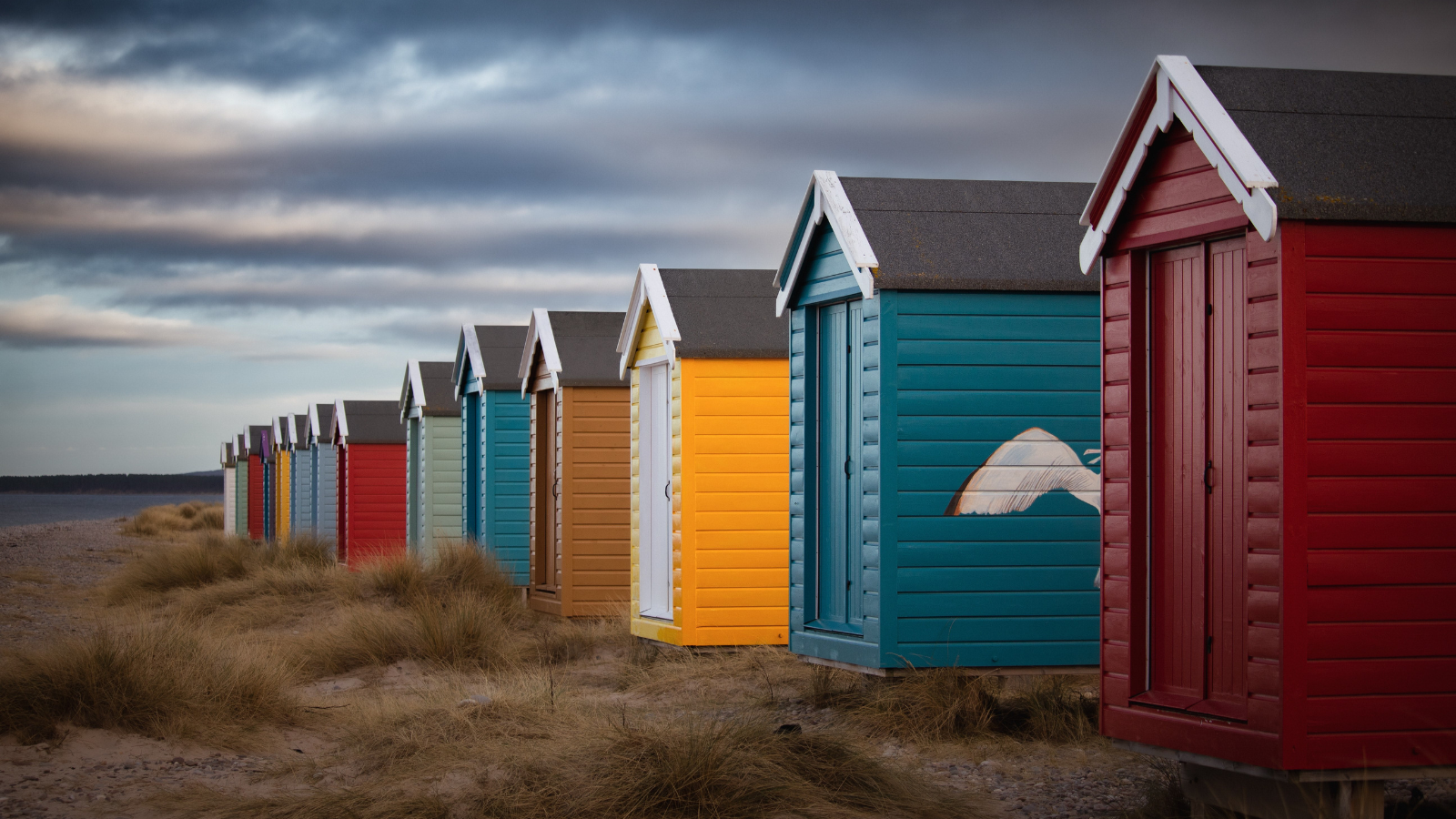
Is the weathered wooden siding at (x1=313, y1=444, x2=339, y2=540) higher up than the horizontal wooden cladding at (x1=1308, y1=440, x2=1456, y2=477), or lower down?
lower down

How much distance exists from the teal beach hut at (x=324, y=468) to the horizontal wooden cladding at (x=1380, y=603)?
2334 cm

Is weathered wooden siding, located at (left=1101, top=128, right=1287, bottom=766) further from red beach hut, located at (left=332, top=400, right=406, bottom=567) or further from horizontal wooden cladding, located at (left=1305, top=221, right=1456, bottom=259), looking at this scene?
red beach hut, located at (left=332, top=400, right=406, bottom=567)

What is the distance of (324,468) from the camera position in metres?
27.9

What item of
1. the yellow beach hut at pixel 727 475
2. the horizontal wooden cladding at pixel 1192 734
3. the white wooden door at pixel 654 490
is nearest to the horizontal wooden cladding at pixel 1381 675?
the horizontal wooden cladding at pixel 1192 734

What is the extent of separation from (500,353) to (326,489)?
38.0ft

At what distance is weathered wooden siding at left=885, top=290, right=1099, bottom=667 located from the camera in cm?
877

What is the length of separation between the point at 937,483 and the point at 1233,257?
338cm

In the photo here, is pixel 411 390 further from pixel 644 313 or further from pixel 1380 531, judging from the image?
pixel 1380 531

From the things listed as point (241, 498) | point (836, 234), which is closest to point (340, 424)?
point (836, 234)

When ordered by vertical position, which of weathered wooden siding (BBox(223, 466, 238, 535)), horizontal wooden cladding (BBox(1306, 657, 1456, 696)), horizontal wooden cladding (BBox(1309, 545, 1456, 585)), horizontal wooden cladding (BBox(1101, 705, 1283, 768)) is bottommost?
weathered wooden siding (BBox(223, 466, 238, 535))

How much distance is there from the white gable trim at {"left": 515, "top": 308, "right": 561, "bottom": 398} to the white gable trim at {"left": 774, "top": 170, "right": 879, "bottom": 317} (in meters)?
5.55

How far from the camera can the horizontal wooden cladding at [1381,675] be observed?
207 inches

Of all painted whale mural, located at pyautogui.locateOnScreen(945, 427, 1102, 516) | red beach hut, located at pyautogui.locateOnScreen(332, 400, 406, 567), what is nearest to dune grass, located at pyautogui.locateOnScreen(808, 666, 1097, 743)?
painted whale mural, located at pyautogui.locateOnScreen(945, 427, 1102, 516)

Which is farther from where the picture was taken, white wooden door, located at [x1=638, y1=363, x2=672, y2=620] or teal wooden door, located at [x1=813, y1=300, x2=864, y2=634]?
white wooden door, located at [x1=638, y1=363, x2=672, y2=620]
